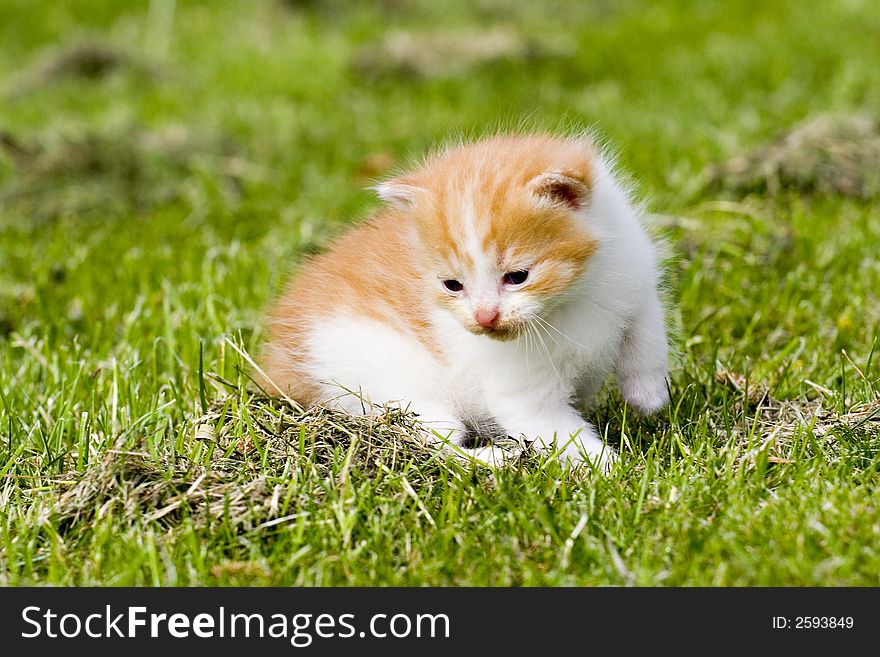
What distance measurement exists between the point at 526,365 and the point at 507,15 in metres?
8.96

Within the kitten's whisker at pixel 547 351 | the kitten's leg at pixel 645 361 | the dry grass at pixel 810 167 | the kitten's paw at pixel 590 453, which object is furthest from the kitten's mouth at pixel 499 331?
the dry grass at pixel 810 167

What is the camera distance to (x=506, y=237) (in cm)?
284

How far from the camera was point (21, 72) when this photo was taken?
10180 mm

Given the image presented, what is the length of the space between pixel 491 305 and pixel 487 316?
34 millimetres

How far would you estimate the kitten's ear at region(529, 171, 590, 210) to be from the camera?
9.34ft

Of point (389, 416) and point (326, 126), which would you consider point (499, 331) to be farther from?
point (326, 126)

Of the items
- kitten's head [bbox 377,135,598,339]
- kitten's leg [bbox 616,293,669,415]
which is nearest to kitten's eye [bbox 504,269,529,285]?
kitten's head [bbox 377,135,598,339]

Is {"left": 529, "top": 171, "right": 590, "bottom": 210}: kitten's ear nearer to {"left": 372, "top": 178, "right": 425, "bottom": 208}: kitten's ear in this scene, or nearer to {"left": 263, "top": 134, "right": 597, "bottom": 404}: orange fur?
{"left": 263, "top": 134, "right": 597, "bottom": 404}: orange fur

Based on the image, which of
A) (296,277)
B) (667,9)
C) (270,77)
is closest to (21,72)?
(270,77)

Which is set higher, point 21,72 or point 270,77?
point 21,72

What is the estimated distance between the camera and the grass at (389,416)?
106 inches

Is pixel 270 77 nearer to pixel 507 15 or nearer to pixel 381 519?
pixel 507 15

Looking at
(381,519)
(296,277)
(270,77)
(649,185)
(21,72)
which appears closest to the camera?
(381,519)

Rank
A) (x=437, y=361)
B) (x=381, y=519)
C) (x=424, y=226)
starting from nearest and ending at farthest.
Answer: (x=381, y=519) < (x=424, y=226) < (x=437, y=361)
